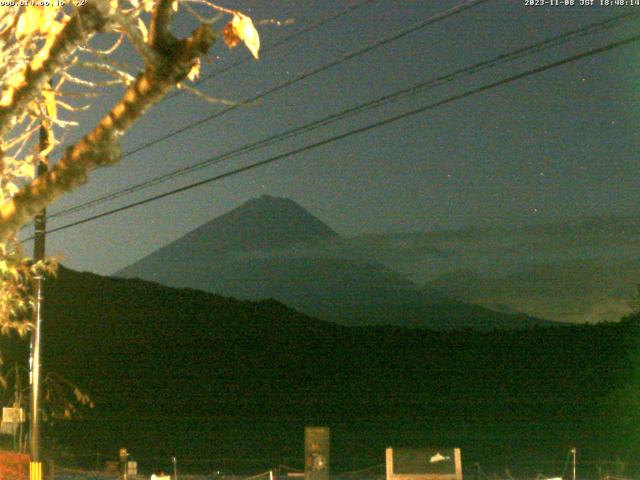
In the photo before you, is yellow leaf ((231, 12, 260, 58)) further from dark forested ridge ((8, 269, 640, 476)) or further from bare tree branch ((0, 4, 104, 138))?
dark forested ridge ((8, 269, 640, 476))

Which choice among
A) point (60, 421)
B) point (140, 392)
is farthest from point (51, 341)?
point (60, 421)

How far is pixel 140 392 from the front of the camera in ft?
263

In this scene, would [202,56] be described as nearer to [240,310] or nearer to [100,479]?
[100,479]

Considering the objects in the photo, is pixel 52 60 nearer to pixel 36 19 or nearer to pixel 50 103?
pixel 36 19

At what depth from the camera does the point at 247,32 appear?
5910mm

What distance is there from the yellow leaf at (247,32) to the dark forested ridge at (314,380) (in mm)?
43138

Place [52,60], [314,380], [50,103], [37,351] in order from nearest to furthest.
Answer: [52,60] → [50,103] → [37,351] → [314,380]

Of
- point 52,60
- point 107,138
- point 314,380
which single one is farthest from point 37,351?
point 314,380

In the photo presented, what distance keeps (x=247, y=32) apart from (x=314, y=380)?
266ft

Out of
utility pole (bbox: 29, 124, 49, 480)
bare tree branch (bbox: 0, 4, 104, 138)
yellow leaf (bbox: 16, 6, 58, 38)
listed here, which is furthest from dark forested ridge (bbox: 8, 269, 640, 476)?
bare tree branch (bbox: 0, 4, 104, 138)

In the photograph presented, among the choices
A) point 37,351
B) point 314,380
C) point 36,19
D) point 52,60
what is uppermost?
point 36,19

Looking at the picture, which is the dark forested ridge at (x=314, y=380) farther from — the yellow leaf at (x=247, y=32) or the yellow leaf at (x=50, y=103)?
the yellow leaf at (x=247, y=32)

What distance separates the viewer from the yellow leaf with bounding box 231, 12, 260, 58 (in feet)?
19.2

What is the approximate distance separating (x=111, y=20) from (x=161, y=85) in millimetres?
796
